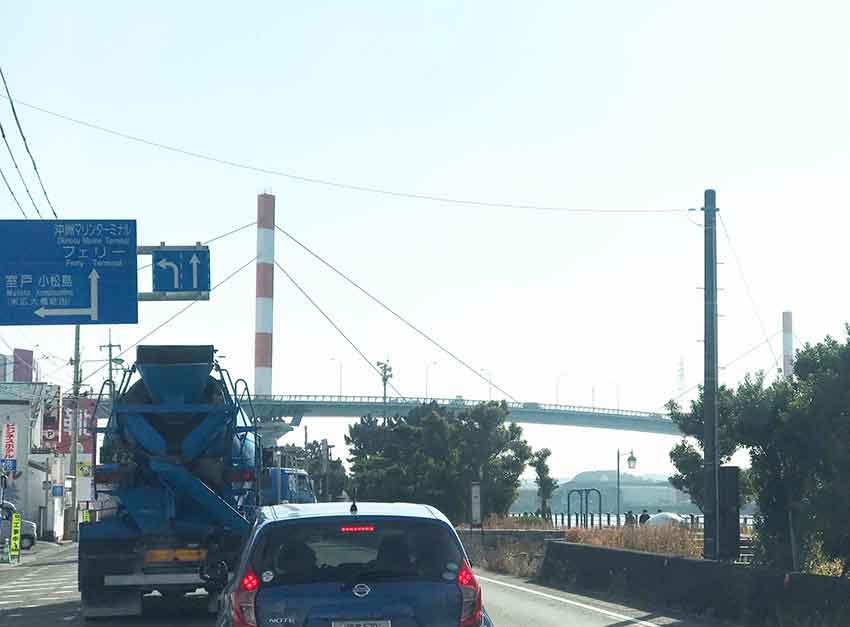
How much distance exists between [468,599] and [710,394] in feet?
50.4

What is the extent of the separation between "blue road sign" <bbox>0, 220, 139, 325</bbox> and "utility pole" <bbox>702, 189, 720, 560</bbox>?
11.3m

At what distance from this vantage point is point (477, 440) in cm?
6309

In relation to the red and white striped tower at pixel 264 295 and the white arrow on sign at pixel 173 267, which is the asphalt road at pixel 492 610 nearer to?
the white arrow on sign at pixel 173 267

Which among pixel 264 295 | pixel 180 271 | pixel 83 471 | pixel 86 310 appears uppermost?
pixel 264 295

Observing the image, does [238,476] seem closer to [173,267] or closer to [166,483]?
[166,483]

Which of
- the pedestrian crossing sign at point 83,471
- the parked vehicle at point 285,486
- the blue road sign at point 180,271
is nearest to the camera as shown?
the parked vehicle at point 285,486

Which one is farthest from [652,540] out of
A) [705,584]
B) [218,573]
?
[218,573]

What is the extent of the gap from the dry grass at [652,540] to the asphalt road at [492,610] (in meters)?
2.22

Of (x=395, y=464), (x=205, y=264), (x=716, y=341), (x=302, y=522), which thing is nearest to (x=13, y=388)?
(x=395, y=464)

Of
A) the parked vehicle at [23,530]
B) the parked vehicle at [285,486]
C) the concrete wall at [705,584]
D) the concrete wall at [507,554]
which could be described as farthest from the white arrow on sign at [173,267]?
the parked vehicle at [23,530]

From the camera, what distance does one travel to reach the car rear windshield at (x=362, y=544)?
26.9 ft

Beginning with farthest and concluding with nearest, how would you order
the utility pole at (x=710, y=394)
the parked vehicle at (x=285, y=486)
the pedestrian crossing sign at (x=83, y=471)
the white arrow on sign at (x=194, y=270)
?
the pedestrian crossing sign at (x=83, y=471) → the white arrow on sign at (x=194, y=270) → the utility pole at (x=710, y=394) → the parked vehicle at (x=285, y=486)

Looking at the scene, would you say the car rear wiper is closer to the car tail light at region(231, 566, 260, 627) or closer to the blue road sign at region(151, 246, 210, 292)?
the car tail light at region(231, 566, 260, 627)

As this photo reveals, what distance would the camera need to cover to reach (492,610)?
1839 cm
